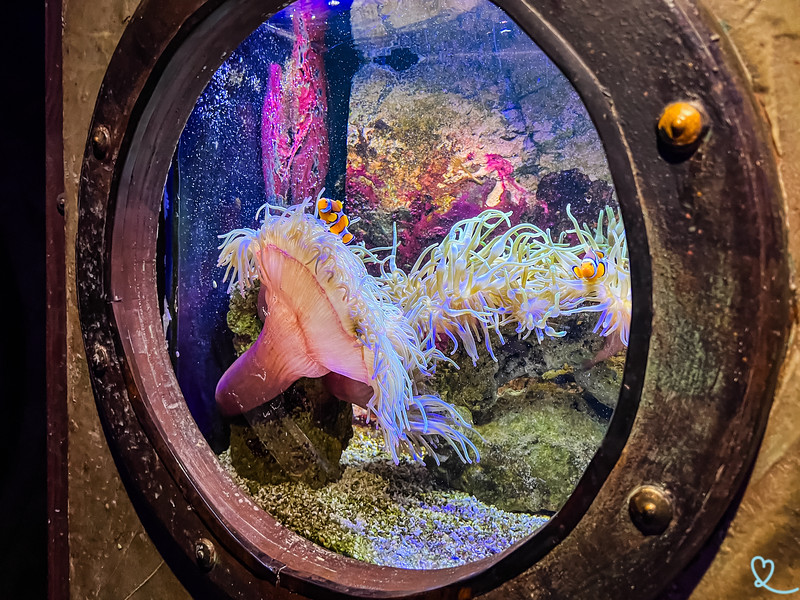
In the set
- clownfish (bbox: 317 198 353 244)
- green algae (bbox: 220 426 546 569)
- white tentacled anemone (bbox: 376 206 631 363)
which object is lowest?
green algae (bbox: 220 426 546 569)

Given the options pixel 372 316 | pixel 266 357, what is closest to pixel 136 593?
pixel 266 357

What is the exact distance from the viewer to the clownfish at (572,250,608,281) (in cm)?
79

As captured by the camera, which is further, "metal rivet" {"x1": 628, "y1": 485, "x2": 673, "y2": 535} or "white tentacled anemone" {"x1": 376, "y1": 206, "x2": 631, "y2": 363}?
"white tentacled anemone" {"x1": 376, "y1": 206, "x2": 631, "y2": 363}

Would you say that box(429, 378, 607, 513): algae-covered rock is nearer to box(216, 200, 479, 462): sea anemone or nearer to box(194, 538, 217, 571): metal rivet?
box(216, 200, 479, 462): sea anemone

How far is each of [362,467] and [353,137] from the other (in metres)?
0.54

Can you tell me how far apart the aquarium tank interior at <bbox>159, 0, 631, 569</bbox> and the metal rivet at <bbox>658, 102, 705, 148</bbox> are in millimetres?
264

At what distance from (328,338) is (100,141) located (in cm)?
46

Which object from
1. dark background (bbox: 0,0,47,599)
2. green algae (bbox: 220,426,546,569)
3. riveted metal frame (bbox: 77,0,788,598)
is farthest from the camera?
dark background (bbox: 0,0,47,599)

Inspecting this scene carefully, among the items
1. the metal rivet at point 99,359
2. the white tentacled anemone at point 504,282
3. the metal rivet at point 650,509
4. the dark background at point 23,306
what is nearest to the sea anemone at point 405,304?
the white tentacled anemone at point 504,282

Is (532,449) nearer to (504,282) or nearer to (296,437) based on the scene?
(504,282)

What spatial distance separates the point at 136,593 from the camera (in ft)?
2.87

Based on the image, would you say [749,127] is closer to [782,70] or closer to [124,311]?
[782,70]

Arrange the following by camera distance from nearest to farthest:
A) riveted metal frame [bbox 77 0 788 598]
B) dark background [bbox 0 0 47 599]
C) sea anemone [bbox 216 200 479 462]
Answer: riveted metal frame [bbox 77 0 788 598] < sea anemone [bbox 216 200 479 462] < dark background [bbox 0 0 47 599]

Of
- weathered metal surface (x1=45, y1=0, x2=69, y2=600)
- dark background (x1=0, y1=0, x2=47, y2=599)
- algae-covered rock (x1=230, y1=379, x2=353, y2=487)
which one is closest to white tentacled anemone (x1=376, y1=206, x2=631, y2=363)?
algae-covered rock (x1=230, y1=379, x2=353, y2=487)
